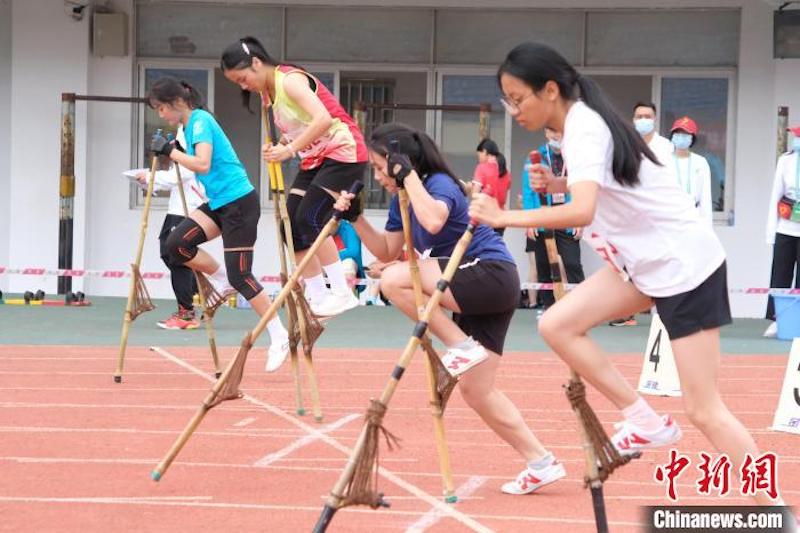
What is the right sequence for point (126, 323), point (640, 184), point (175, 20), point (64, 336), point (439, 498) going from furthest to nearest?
point (175, 20) < point (64, 336) < point (126, 323) < point (439, 498) < point (640, 184)

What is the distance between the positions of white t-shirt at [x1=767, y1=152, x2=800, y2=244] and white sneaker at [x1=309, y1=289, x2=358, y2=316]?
6.69m

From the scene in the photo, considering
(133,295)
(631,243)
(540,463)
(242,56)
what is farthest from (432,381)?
(133,295)

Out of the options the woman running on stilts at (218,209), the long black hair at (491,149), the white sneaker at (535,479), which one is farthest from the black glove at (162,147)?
the long black hair at (491,149)

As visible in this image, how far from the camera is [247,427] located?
8477mm

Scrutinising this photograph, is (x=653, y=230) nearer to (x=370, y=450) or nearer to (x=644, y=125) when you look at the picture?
(x=370, y=450)

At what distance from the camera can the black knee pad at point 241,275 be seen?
32.0 feet

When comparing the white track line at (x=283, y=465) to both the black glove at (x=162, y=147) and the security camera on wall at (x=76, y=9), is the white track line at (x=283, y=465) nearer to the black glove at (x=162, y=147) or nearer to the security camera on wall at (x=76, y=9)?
the black glove at (x=162, y=147)

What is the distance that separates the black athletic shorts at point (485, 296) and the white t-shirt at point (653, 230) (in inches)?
42.2

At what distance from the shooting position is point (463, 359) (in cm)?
639

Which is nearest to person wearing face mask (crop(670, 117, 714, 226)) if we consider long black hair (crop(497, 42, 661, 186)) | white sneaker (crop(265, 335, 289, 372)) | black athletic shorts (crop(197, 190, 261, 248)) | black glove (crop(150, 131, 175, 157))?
black athletic shorts (crop(197, 190, 261, 248))

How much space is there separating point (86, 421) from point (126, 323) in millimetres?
1754

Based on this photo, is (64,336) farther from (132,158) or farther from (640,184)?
(640,184)

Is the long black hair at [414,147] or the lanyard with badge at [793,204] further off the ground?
the long black hair at [414,147]

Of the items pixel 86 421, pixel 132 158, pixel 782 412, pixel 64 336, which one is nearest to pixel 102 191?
pixel 132 158
